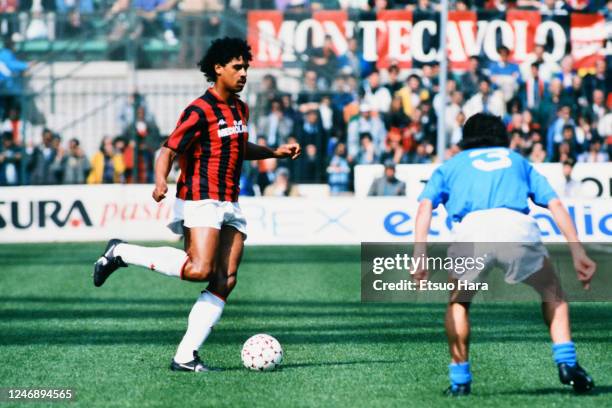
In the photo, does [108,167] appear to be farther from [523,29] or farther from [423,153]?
[523,29]

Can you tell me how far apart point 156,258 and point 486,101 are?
57.4 feet

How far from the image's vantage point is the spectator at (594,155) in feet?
82.1

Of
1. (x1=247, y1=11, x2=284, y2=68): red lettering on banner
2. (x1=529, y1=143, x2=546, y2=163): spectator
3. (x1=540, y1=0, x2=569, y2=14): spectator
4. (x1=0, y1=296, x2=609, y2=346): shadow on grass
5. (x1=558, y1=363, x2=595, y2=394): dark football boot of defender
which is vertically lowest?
(x1=0, y1=296, x2=609, y2=346): shadow on grass

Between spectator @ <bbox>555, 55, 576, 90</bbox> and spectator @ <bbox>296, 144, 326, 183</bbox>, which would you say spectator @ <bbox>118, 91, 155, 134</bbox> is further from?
spectator @ <bbox>555, 55, 576, 90</bbox>

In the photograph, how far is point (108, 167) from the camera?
25703mm

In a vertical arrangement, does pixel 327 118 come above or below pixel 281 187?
above

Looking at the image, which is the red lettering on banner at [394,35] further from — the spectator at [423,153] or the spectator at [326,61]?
the spectator at [423,153]

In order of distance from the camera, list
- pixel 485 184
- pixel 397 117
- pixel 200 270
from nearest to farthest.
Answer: pixel 485 184 < pixel 200 270 < pixel 397 117

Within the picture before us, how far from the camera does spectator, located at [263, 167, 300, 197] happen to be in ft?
81.6

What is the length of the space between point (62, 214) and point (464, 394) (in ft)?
55.4

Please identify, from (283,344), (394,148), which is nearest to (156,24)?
(394,148)

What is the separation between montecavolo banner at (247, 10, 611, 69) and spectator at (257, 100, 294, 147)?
2.05 m

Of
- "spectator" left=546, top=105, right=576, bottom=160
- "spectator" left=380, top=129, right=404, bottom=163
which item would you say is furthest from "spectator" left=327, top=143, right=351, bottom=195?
"spectator" left=546, top=105, right=576, bottom=160

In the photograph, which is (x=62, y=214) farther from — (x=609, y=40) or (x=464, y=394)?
(x=464, y=394)
